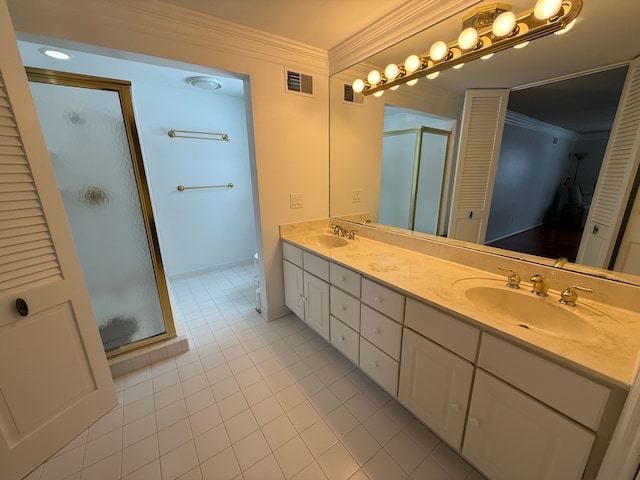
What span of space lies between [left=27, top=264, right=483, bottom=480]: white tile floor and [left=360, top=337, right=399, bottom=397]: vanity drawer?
18cm

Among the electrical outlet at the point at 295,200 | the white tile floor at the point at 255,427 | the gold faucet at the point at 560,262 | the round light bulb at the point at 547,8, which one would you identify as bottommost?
the white tile floor at the point at 255,427

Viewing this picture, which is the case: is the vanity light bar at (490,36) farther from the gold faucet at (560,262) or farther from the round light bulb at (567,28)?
the gold faucet at (560,262)

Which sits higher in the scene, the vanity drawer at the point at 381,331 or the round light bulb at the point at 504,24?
the round light bulb at the point at 504,24

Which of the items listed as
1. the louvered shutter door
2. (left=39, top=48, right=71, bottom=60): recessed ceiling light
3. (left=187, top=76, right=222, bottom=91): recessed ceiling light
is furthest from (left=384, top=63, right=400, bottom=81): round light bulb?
(left=39, top=48, right=71, bottom=60): recessed ceiling light

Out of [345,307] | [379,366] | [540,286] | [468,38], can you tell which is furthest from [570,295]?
[468,38]

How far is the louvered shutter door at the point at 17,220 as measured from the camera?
1.02 metres

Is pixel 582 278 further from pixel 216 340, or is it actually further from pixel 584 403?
pixel 216 340

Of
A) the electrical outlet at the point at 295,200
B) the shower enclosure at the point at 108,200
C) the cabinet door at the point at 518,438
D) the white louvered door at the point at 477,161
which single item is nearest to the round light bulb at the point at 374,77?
the white louvered door at the point at 477,161

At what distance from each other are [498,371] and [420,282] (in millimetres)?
459

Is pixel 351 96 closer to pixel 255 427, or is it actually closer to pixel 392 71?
pixel 392 71

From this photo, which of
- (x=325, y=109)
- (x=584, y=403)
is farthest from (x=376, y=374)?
(x=325, y=109)

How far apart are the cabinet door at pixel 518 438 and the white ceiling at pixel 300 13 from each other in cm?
201

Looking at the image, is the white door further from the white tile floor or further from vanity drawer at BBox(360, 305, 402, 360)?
vanity drawer at BBox(360, 305, 402, 360)

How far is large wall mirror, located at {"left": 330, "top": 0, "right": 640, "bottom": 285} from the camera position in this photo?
1.03 m
